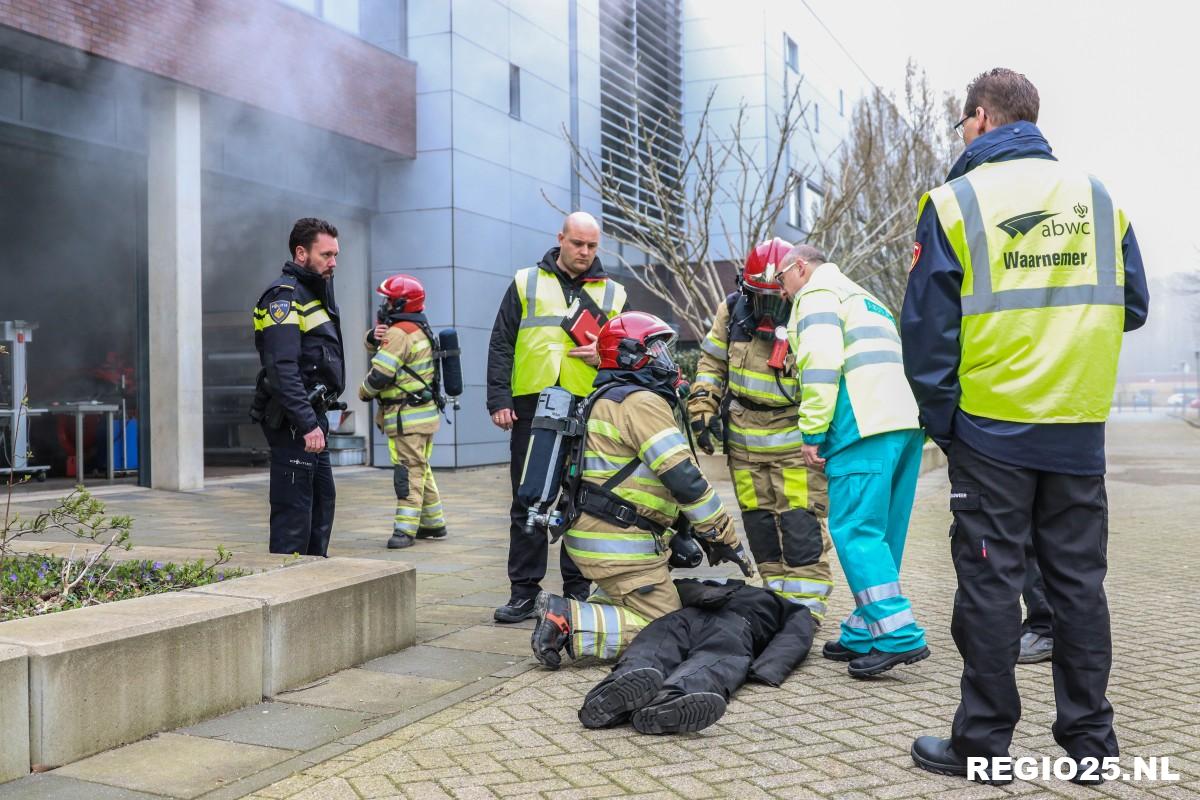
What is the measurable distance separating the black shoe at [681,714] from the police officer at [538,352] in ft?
5.75

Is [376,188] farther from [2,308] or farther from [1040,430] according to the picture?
[1040,430]

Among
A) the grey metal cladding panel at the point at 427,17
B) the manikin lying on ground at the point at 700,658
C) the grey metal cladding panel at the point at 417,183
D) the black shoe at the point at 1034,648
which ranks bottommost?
the black shoe at the point at 1034,648

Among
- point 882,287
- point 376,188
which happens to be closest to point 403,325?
point 376,188

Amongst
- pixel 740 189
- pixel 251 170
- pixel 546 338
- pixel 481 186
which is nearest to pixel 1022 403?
pixel 546 338

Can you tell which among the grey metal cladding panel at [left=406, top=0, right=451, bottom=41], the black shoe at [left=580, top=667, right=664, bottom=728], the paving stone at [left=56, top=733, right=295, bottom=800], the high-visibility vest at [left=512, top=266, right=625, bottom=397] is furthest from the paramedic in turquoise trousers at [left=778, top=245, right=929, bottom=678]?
the grey metal cladding panel at [left=406, top=0, right=451, bottom=41]

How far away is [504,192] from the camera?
15.4 meters

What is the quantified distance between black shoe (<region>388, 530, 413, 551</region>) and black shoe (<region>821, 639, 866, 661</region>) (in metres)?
3.91

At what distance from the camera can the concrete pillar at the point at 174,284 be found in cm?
1106

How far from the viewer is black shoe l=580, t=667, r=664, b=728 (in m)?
3.46

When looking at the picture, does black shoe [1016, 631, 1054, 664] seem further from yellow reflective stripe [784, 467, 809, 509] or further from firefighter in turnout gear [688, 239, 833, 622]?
yellow reflective stripe [784, 467, 809, 509]

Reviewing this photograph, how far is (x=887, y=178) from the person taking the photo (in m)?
20.2

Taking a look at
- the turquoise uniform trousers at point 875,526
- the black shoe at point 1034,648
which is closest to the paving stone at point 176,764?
the turquoise uniform trousers at point 875,526

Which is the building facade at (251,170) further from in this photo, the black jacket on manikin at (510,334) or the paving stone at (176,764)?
the paving stone at (176,764)

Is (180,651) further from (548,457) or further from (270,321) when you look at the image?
(270,321)
